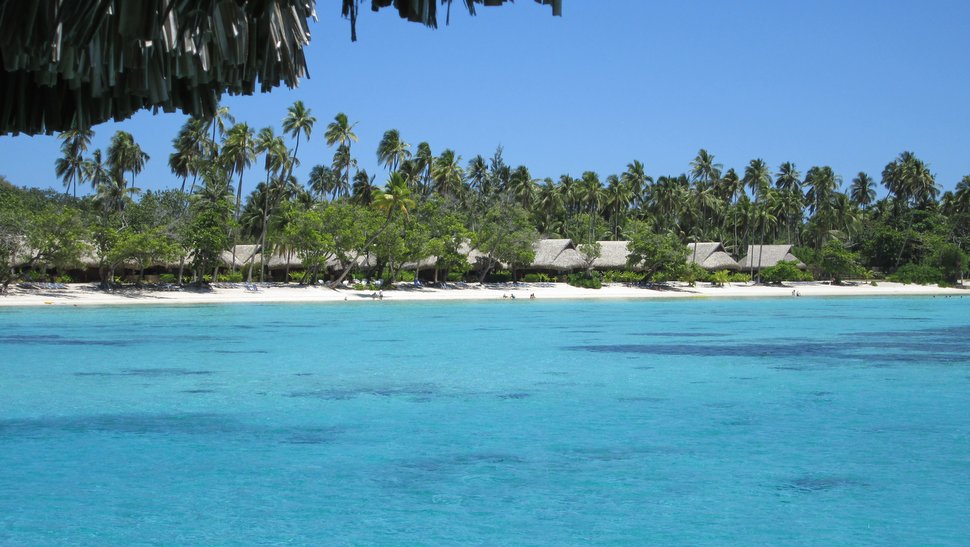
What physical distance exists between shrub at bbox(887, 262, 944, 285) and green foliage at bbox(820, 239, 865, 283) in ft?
9.82

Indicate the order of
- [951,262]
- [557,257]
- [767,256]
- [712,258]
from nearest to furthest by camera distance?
[557,257] → [951,262] → [712,258] → [767,256]

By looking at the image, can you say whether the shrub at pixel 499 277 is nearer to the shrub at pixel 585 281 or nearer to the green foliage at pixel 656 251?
the shrub at pixel 585 281

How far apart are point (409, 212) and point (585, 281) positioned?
1242 centimetres

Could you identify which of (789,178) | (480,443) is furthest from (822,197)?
(480,443)

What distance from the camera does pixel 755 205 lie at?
260 feet

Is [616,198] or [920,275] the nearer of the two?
[920,275]

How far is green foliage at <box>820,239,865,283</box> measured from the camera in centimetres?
6969

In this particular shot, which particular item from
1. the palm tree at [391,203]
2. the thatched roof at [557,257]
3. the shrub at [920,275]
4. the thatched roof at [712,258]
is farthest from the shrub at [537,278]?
the shrub at [920,275]

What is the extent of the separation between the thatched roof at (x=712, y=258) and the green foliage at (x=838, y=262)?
273 inches

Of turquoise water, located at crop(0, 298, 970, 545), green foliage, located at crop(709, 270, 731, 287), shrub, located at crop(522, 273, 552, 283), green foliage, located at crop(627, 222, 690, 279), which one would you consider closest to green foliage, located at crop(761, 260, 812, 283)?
green foliage, located at crop(709, 270, 731, 287)

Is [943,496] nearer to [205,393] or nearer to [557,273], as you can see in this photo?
[205,393]

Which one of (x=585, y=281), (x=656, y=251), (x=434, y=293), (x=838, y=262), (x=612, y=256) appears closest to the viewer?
(x=434, y=293)

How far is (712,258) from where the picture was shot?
7412 centimetres

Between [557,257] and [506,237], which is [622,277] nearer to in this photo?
[557,257]
